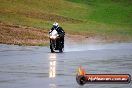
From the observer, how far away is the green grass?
257 feet

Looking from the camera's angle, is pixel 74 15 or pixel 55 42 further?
pixel 74 15

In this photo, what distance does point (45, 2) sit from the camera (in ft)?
338

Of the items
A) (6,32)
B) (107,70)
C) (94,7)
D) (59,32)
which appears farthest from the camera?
(94,7)

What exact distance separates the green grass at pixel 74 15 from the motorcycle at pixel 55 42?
117 ft

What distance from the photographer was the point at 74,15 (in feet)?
315

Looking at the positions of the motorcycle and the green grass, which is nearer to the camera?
the motorcycle

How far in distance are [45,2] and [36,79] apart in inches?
3368

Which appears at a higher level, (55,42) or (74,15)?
(55,42)

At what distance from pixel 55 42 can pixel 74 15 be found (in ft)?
195

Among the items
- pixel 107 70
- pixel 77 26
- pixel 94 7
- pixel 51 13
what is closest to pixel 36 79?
pixel 107 70

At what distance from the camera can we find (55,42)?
120 feet

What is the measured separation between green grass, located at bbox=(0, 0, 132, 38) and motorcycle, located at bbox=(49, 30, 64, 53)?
1405 inches

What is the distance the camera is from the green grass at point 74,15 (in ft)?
257

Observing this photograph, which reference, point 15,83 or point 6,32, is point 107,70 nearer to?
point 15,83
